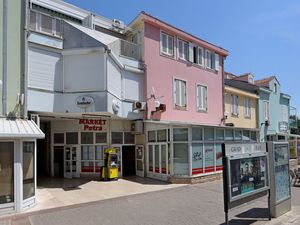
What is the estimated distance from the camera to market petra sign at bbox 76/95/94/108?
13.4 m

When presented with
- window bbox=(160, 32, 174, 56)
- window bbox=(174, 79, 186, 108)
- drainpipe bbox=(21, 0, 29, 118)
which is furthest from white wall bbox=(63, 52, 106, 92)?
window bbox=(174, 79, 186, 108)

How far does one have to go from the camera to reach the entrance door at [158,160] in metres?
16.1

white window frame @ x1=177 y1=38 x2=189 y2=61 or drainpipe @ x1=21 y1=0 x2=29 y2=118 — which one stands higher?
white window frame @ x1=177 y1=38 x2=189 y2=61

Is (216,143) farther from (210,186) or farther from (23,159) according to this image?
(23,159)

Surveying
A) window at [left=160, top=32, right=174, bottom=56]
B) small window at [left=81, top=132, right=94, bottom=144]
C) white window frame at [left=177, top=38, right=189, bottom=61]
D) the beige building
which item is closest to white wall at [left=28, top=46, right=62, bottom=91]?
small window at [left=81, top=132, right=94, bottom=144]

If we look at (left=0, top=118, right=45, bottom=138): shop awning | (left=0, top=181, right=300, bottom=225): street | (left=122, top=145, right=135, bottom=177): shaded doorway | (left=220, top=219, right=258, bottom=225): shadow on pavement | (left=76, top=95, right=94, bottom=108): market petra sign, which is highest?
(left=76, top=95, right=94, bottom=108): market petra sign

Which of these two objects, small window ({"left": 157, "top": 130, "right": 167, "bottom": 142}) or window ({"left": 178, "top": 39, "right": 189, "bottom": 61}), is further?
window ({"left": 178, "top": 39, "right": 189, "bottom": 61})

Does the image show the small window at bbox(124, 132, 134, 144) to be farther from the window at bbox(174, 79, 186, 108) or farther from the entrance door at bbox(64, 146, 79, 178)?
the window at bbox(174, 79, 186, 108)

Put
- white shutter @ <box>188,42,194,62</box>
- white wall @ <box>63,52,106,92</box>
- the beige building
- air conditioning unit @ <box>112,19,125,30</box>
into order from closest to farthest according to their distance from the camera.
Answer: white wall @ <box>63,52,106,92</box>, air conditioning unit @ <box>112,19,125,30</box>, white shutter @ <box>188,42,194,62</box>, the beige building

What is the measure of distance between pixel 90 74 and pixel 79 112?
180cm

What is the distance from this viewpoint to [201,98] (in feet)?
68.9

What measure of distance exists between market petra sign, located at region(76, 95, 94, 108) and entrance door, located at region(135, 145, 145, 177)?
5721 millimetres

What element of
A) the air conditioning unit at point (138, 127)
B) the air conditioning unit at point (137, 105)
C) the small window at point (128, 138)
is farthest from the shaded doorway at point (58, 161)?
the air conditioning unit at point (137, 105)

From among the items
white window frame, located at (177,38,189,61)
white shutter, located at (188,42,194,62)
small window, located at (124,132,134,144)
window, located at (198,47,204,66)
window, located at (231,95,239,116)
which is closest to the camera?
small window, located at (124,132,134,144)
